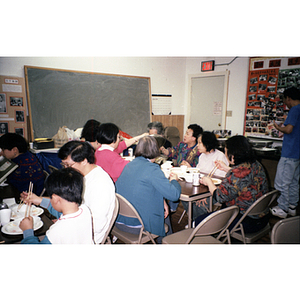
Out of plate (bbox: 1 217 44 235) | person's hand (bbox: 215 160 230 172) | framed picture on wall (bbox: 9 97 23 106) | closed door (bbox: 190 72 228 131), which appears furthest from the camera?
closed door (bbox: 190 72 228 131)

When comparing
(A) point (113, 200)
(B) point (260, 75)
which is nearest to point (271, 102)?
(B) point (260, 75)

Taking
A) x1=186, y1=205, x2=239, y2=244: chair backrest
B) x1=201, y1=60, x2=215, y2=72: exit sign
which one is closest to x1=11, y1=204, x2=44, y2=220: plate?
x1=186, y1=205, x2=239, y2=244: chair backrest

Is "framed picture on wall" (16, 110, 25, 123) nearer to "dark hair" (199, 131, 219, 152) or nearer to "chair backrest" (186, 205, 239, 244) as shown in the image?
"dark hair" (199, 131, 219, 152)

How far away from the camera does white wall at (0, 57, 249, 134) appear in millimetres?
3966

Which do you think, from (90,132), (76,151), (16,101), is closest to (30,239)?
(76,151)

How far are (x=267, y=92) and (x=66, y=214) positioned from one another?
406cm

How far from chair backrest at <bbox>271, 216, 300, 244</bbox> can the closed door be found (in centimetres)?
371

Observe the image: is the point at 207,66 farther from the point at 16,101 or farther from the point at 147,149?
the point at 147,149

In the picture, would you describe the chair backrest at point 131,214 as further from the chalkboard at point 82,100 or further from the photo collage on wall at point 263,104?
the photo collage on wall at point 263,104

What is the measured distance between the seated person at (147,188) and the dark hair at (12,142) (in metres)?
1.12

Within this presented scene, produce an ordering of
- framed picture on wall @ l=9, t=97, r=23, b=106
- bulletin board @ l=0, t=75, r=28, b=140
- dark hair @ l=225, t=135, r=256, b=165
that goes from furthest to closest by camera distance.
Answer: framed picture on wall @ l=9, t=97, r=23, b=106 → bulletin board @ l=0, t=75, r=28, b=140 → dark hair @ l=225, t=135, r=256, b=165

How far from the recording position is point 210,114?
5.38 meters
